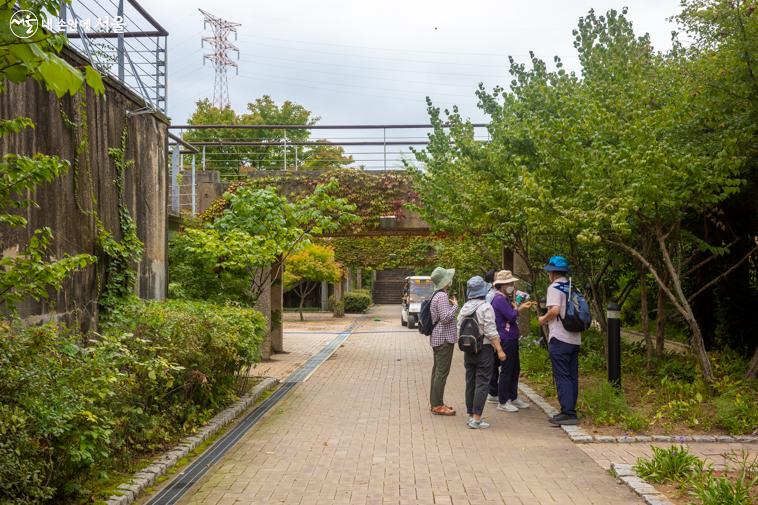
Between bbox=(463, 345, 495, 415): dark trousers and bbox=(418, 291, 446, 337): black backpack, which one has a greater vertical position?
bbox=(418, 291, 446, 337): black backpack

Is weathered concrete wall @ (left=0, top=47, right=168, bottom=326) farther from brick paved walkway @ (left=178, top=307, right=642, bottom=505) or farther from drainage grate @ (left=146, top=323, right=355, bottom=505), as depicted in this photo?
brick paved walkway @ (left=178, top=307, right=642, bottom=505)

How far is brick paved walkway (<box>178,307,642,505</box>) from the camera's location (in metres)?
5.89

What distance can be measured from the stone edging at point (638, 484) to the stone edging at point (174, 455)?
3776 mm

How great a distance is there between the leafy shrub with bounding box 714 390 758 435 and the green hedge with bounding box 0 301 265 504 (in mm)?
5366

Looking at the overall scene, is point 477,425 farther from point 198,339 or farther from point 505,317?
point 198,339

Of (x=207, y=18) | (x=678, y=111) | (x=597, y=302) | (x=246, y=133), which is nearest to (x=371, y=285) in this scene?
(x=246, y=133)

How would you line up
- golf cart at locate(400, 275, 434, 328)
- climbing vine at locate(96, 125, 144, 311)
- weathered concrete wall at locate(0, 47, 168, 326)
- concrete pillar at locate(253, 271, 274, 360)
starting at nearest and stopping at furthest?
1. weathered concrete wall at locate(0, 47, 168, 326)
2. climbing vine at locate(96, 125, 144, 311)
3. concrete pillar at locate(253, 271, 274, 360)
4. golf cart at locate(400, 275, 434, 328)

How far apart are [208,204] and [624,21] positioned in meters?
10.4

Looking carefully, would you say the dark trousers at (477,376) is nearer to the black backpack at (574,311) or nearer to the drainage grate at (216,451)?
the black backpack at (574,311)

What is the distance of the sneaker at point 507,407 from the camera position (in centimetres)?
977

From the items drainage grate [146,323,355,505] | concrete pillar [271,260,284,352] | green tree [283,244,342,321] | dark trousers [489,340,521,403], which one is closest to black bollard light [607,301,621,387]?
dark trousers [489,340,521,403]

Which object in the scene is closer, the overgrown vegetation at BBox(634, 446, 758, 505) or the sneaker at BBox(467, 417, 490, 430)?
the overgrown vegetation at BBox(634, 446, 758, 505)

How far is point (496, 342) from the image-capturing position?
8.88 meters

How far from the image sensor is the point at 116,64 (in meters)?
10.1
